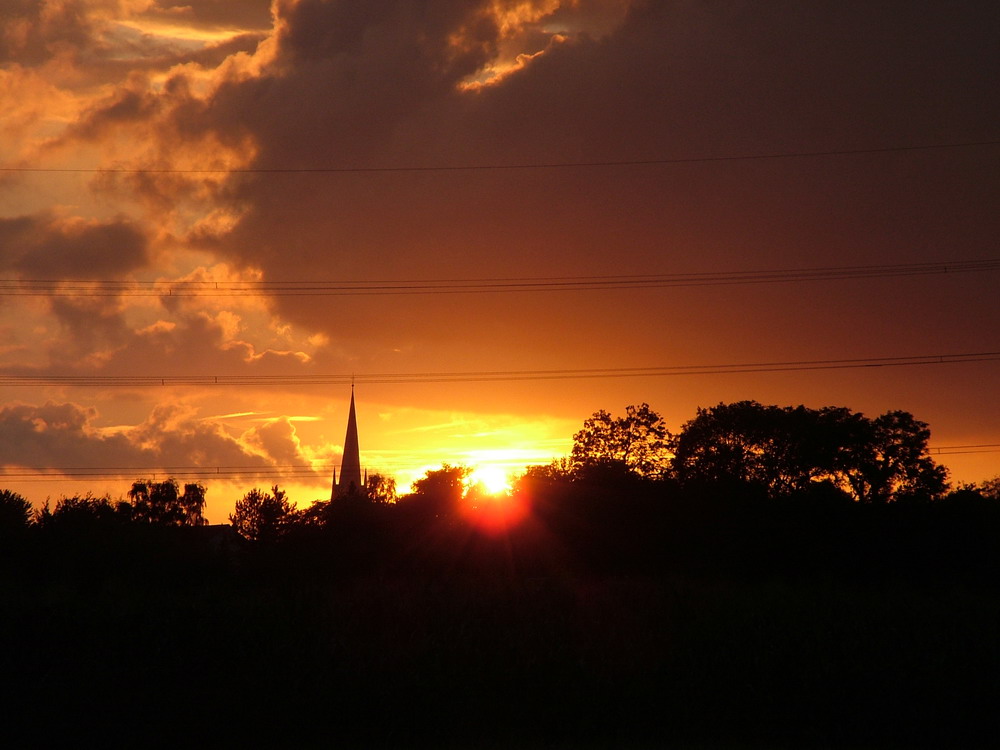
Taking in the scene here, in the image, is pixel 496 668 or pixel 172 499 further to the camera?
pixel 172 499

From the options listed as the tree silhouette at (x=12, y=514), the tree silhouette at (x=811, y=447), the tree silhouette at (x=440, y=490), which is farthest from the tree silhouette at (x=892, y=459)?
the tree silhouette at (x=12, y=514)

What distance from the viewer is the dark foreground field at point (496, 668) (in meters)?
24.5

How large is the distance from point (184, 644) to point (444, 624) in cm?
780

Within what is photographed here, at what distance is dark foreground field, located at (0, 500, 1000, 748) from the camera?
2448 centimetres

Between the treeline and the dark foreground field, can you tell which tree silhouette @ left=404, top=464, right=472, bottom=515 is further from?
the dark foreground field

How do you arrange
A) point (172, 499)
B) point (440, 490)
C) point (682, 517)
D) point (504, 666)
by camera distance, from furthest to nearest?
point (172, 499) < point (440, 490) < point (682, 517) < point (504, 666)

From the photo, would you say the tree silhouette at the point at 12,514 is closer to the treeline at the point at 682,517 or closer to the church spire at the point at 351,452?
the treeline at the point at 682,517

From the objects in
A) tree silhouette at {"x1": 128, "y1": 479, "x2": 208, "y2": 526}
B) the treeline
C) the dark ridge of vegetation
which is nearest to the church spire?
tree silhouette at {"x1": 128, "y1": 479, "x2": 208, "y2": 526}

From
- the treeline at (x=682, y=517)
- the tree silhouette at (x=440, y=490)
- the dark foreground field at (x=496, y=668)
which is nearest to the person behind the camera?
the dark foreground field at (x=496, y=668)

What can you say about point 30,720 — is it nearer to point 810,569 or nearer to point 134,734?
point 134,734

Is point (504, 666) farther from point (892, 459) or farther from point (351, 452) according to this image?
point (351, 452)

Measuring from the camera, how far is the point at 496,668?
2691cm

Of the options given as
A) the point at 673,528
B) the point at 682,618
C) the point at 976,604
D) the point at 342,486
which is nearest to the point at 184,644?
the point at 682,618

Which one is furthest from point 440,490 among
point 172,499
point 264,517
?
point 172,499
